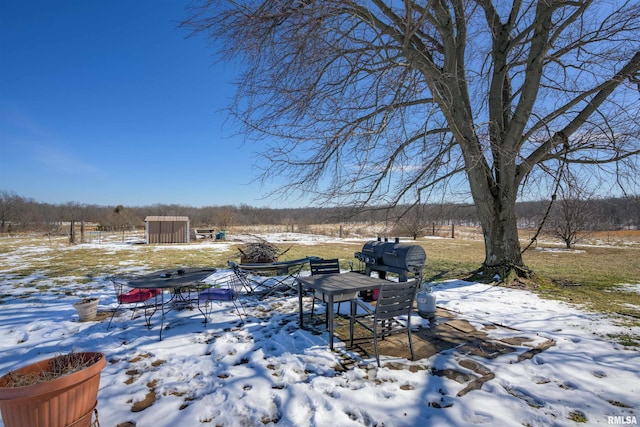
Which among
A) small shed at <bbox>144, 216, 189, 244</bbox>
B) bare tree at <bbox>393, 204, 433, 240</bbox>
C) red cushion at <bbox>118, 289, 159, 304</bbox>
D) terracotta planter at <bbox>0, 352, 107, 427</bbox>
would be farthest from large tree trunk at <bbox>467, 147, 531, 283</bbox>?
small shed at <bbox>144, 216, 189, 244</bbox>

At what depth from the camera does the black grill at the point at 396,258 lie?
5.27 metres

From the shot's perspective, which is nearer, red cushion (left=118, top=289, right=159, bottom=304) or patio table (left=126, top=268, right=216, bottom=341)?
patio table (left=126, top=268, right=216, bottom=341)

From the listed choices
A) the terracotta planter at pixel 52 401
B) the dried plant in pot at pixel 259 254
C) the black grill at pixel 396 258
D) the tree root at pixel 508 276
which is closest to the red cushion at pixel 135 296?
the terracotta planter at pixel 52 401

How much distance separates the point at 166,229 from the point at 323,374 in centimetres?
2115

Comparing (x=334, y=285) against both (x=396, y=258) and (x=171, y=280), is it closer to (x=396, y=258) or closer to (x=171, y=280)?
(x=396, y=258)

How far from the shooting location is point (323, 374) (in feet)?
9.61

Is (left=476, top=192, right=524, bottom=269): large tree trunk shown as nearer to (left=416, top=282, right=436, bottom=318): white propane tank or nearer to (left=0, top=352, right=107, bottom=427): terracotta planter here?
(left=416, top=282, right=436, bottom=318): white propane tank

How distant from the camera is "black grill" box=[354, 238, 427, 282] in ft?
17.3

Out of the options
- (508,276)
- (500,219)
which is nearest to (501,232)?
(500,219)

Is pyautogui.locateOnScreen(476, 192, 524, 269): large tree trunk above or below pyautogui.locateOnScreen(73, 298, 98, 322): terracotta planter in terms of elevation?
above

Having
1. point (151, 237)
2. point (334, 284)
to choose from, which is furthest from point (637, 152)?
point (151, 237)

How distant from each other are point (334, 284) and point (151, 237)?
2043 cm

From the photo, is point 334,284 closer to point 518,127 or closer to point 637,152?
point 518,127

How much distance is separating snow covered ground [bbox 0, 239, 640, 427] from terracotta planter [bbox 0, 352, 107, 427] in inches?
15.0
